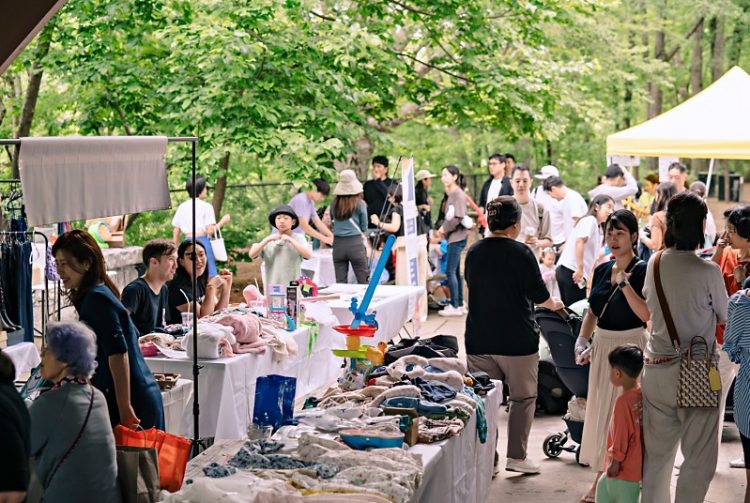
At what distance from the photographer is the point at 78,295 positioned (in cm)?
541

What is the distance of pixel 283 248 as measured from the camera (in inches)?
427

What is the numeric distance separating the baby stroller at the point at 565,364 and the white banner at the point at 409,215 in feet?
13.3

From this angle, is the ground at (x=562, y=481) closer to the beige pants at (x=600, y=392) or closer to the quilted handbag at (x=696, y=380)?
the beige pants at (x=600, y=392)

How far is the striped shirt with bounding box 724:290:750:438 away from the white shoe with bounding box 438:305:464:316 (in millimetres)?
8736

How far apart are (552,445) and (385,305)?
2765mm

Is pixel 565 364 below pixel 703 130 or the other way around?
below

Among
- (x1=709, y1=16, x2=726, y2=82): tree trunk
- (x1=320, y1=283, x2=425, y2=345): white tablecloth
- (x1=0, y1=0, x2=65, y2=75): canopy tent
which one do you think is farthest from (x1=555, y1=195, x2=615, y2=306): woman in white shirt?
(x1=709, y1=16, x2=726, y2=82): tree trunk

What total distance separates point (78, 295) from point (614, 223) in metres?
3.28

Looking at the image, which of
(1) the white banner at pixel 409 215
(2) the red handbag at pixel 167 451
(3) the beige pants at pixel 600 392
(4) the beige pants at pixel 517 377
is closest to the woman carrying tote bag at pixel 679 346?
(3) the beige pants at pixel 600 392

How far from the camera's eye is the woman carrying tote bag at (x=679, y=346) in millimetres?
6191

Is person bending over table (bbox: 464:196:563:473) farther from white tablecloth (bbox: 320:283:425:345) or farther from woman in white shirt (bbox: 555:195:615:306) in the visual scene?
woman in white shirt (bbox: 555:195:615:306)

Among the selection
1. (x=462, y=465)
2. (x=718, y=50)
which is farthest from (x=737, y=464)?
(x=718, y=50)

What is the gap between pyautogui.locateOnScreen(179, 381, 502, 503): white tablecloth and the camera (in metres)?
5.27

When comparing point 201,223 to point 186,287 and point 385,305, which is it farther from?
point 186,287
